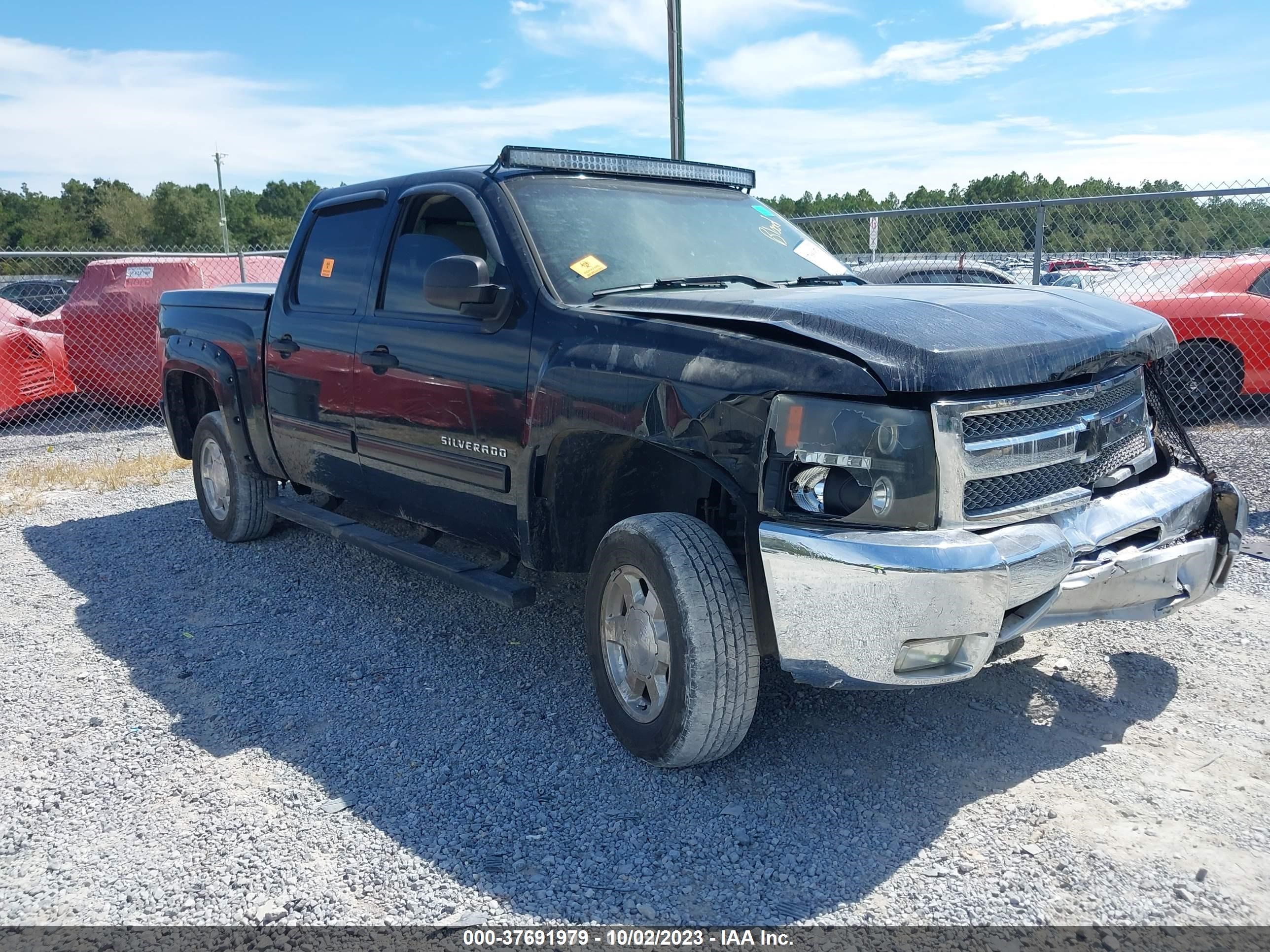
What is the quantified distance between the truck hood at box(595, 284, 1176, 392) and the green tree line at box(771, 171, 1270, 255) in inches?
137

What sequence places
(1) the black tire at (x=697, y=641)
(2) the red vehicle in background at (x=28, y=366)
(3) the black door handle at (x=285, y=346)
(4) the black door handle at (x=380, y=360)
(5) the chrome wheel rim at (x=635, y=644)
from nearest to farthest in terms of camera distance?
(1) the black tire at (x=697, y=641), (5) the chrome wheel rim at (x=635, y=644), (4) the black door handle at (x=380, y=360), (3) the black door handle at (x=285, y=346), (2) the red vehicle in background at (x=28, y=366)

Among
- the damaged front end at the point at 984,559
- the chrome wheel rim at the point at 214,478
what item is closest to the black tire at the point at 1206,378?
the damaged front end at the point at 984,559

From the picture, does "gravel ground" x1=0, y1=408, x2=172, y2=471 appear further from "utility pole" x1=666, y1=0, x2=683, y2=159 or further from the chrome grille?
the chrome grille

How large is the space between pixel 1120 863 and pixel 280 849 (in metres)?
2.36

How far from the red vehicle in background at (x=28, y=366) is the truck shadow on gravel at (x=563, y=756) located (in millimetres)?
6974

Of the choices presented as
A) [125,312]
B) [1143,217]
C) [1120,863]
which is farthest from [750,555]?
[125,312]

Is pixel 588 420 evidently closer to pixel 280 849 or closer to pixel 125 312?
pixel 280 849

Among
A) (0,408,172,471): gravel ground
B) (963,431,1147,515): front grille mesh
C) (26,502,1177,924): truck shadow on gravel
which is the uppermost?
(963,431,1147,515): front grille mesh

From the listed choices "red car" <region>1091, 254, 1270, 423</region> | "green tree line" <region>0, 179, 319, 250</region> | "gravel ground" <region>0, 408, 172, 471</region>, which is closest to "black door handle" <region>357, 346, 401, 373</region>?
"gravel ground" <region>0, 408, 172, 471</region>

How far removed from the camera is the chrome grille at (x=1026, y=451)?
2842 millimetres

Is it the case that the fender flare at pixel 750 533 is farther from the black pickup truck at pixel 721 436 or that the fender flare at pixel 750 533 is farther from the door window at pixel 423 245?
the door window at pixel 423 245

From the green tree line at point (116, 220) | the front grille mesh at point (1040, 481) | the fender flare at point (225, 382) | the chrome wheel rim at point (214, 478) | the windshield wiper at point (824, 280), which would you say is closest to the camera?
the front grille mesh at point (1040, 481)

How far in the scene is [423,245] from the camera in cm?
446

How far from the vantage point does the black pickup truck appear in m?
2.83
